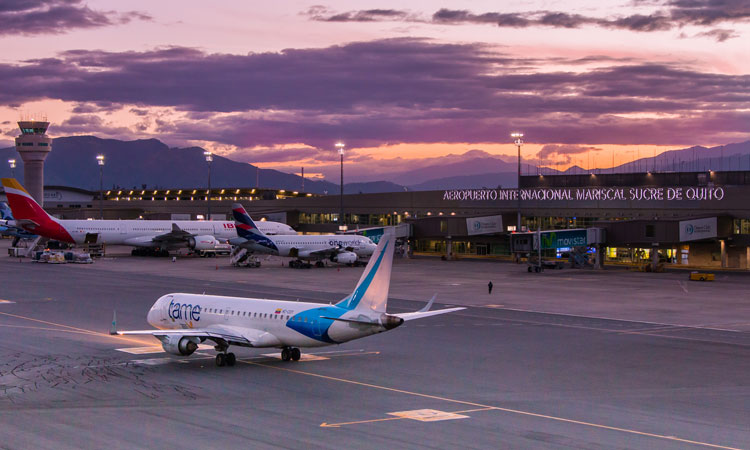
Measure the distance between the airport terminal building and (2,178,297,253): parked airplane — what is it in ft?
81.0

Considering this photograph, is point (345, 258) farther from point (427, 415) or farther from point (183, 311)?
point (427, 415)

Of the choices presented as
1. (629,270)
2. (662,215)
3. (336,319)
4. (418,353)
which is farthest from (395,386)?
(662,215)

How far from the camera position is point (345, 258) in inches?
4048

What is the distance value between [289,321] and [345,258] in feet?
218

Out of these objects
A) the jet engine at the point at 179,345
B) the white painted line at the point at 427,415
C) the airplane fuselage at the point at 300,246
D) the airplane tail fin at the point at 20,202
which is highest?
the airplane tail fin at the point at 20,202

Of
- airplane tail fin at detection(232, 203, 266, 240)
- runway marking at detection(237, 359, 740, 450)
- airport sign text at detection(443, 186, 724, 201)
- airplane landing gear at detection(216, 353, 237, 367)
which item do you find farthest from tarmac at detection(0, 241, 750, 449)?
airport sign text at detection(443, 186, 724, 201)

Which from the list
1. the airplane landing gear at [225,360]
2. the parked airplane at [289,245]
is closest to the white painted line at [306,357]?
the airplane landing gear at [225,360]

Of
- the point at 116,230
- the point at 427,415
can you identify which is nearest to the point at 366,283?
the point at 427,415

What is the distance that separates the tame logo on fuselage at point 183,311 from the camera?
4034cm

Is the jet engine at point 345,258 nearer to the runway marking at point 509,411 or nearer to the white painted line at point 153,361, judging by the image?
the white painted line at point 153,361

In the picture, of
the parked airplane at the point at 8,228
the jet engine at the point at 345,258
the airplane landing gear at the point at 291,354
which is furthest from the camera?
the parked airplane at the point at 8,228

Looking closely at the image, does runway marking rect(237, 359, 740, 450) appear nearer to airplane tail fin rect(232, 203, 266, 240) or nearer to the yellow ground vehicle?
the yellow ground vehicle

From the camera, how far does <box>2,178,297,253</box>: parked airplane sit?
111m

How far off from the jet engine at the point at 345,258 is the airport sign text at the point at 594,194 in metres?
23.1
